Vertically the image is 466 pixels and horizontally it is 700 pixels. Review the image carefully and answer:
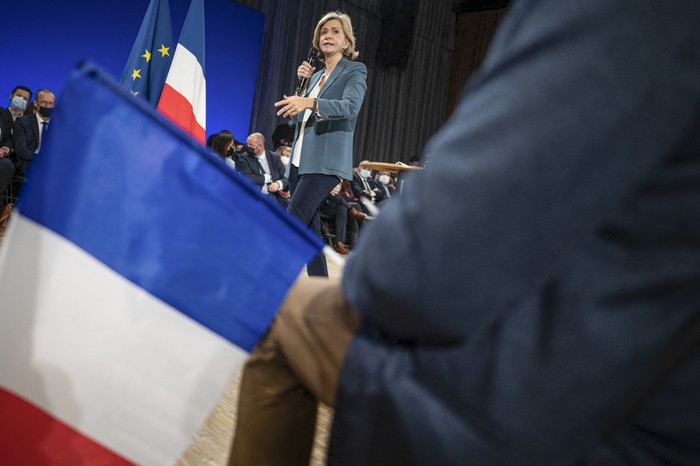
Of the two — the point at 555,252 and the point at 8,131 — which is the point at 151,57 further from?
the point at 555,252

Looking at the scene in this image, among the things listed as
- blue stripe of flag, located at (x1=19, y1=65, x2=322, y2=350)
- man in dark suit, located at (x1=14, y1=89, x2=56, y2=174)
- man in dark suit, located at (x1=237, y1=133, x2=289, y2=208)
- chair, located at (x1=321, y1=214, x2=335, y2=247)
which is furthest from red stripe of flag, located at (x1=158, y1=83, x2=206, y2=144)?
chair, located at (x1=321, y1=214, x2=335, y2=247)

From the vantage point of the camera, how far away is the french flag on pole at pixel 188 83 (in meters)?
2.46

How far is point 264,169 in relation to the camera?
18.9 feet

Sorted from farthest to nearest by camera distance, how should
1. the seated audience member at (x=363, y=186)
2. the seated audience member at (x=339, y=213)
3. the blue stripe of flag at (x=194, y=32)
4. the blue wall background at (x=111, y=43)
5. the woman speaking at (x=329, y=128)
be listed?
1. the seated audience member at (x=363, y=186)
2. the seated audience member at (x=339, y=213)
3. the blue wall background at (x=111, y=43)
4. the blue stripe of flag at (x=194, y=32)
5. the woman speaking at (x=329, y=128)

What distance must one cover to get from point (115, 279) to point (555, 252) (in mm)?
Result: 428

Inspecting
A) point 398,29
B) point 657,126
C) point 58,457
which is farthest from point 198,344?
point 398,29

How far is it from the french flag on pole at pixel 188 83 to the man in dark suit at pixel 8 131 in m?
2.24

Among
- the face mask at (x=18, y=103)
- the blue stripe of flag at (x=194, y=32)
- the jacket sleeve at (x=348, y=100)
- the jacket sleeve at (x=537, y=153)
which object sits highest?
the blue stripe of flag at (x=194, y=32)

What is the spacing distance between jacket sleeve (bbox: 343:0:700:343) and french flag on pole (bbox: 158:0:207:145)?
2.18m

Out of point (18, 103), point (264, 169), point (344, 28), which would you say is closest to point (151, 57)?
point (344, 28)

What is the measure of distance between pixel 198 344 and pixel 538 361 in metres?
0.35

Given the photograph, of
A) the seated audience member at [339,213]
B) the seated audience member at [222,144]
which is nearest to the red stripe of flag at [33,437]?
the seated audience member at [222,144]

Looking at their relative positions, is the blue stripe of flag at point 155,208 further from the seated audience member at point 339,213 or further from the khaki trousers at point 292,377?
the seated audience member at point 339,213

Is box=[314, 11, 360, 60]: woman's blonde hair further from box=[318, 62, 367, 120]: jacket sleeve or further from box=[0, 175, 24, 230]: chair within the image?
box=[0, 175, 24, 230]: chair
